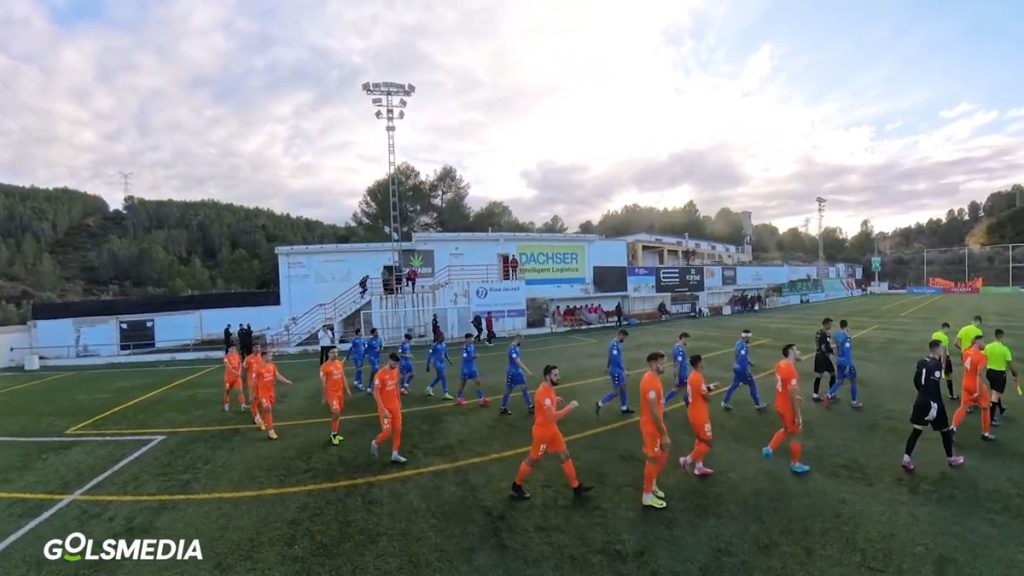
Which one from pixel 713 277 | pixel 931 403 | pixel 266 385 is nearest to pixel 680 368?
pixel 931 403

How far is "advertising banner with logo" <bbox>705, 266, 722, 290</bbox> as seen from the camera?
45562mm

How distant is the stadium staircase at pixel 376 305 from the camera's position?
2878cm

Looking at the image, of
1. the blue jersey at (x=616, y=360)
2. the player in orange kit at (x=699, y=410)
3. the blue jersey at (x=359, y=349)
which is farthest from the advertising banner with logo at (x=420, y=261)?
the player in orange kit at (x=699, y=410)

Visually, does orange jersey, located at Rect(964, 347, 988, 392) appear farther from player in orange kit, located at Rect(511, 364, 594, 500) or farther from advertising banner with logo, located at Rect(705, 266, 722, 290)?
advertising banner with logo, located at Rect(705, 266, 722, 290)

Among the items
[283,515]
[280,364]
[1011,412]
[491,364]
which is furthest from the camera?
[280,364]

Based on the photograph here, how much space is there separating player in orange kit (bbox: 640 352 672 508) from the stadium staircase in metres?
22.6

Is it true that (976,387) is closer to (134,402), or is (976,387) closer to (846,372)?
(846,372)

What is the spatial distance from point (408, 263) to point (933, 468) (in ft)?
96.5

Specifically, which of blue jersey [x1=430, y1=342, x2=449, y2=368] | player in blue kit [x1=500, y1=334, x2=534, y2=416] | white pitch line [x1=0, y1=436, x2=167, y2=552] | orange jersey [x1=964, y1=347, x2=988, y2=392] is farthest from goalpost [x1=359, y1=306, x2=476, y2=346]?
orange jersey [x1=964, y1=347, x2=988, y2=392]

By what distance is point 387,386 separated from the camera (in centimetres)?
930

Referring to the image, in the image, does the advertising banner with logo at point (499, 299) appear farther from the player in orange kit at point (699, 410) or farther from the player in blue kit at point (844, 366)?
the player in orange kit at point (699, 410)

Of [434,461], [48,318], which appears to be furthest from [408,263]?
[434,461]

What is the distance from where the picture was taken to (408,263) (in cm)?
3338

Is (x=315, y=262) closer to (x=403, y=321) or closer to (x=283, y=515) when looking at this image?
(x=403, y=321)
